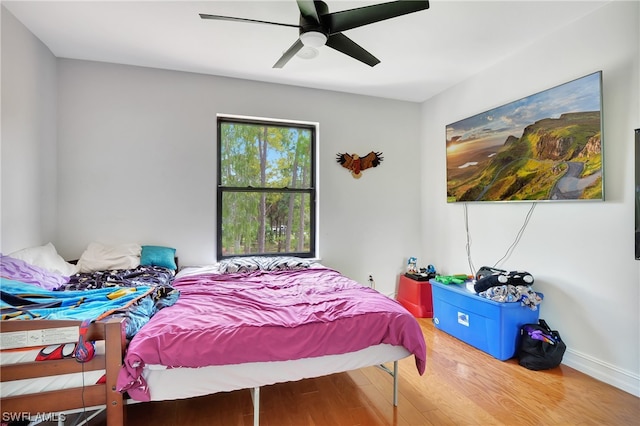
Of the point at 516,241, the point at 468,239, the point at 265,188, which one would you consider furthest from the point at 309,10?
the point at 468,239

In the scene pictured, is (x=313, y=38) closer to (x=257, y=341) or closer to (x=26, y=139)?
(x=257, y=341)

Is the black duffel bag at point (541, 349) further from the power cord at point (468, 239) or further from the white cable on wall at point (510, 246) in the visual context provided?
the power cord at point (468, 239)

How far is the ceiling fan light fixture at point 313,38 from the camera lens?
6.06ft

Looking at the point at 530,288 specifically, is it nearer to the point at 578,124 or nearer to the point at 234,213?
the point at 578,124

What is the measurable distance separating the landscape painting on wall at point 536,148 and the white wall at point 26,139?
13.0 feet

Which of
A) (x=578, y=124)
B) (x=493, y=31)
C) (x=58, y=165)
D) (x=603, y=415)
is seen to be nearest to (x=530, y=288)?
(x=603, y=415)

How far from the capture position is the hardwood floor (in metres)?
1.77

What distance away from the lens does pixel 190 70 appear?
10.3 ft

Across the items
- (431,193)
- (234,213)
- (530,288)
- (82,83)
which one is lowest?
Answer: (530,288)

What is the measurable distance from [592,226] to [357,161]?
2.31 m

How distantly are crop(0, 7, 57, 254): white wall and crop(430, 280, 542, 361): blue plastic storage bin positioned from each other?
3.68 metres

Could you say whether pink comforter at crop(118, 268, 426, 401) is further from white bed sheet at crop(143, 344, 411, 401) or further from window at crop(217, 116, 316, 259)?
window at crop(217, 116, 316, 259)

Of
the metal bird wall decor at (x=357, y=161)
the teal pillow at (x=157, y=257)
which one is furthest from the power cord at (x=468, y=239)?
the teal pillow at (x=157, y=257)

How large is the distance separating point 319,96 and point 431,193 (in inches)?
73.8
